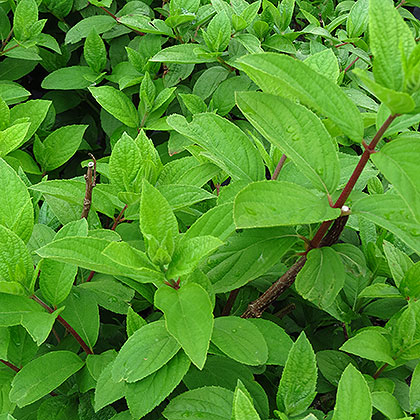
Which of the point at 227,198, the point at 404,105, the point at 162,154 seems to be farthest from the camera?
the point at 162,154

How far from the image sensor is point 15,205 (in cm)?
101

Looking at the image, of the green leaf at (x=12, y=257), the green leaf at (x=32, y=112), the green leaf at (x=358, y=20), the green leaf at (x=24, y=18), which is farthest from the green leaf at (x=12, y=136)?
the green leaf at (x=358, y=20)

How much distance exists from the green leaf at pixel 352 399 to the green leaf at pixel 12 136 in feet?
3.16

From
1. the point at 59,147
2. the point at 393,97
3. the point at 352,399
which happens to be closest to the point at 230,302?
the point at 352,399

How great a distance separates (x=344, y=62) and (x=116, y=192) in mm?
1075

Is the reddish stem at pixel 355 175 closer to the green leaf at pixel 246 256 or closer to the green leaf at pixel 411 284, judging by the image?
the green leaf at pixel 246 256

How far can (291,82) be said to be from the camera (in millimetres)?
719

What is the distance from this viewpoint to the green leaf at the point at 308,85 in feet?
2.34

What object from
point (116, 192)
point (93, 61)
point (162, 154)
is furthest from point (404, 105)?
point (93, 61)

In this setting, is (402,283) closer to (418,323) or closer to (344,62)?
(418,323)

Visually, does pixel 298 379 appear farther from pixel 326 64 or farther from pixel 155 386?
pixel 326 64

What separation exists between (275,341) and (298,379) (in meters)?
0.10

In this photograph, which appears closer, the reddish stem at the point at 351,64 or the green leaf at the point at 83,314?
the green leaf at the point at 83,314

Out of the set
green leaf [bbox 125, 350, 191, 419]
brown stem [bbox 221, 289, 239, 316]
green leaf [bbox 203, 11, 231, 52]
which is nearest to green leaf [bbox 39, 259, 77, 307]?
green leaf [bbox 125, 350, 191, 419]
